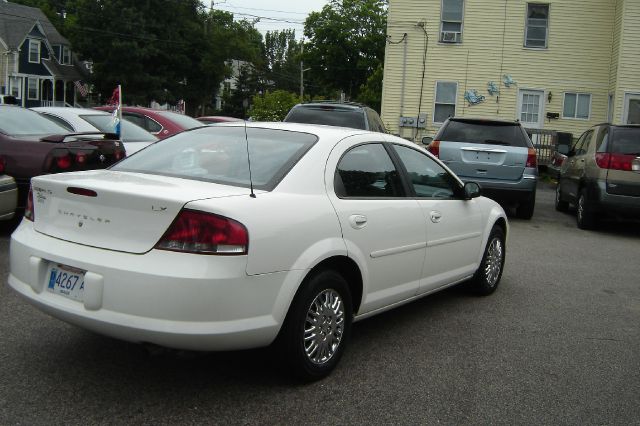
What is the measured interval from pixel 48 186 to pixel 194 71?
56411mm

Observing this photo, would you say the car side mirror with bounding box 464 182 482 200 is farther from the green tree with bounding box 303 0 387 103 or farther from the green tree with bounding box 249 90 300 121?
the green tree with bounding box 303 0 387 103

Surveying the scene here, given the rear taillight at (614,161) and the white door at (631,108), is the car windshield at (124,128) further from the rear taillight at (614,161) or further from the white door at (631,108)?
the white door at (631,108)

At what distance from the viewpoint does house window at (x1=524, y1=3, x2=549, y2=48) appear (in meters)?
22.7

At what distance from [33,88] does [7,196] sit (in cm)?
5159

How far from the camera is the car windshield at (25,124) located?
7836 mm

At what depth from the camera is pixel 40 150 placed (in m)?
7.49

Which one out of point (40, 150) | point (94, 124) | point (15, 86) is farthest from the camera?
point (15, 86)

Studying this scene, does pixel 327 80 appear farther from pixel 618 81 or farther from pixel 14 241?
pixel 14 241

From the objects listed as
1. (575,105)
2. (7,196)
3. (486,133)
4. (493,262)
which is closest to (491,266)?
(493,262)

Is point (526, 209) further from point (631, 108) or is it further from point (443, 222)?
point (631, 108)

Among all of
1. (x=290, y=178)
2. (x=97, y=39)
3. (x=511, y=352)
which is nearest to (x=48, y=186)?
(x=290, y=178)

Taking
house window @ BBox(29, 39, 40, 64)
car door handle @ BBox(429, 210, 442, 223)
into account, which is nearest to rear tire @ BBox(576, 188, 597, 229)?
car door handle @ BBox(429, 210, 442, 223)

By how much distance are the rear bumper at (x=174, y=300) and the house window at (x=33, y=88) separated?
55105 mm

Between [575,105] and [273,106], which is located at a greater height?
[575,105]
